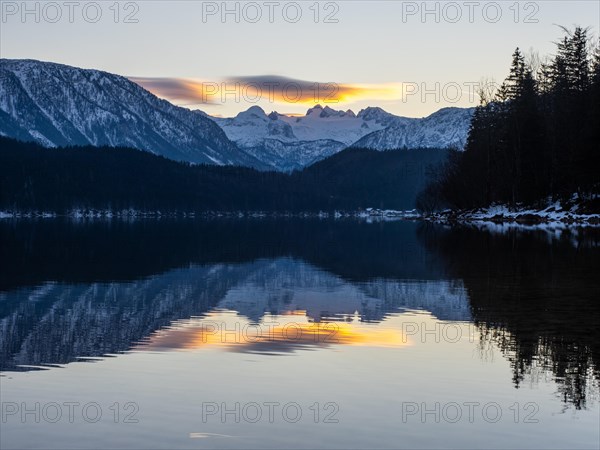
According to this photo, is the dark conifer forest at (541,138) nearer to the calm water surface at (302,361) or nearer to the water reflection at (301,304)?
the water reflection at (301,304)

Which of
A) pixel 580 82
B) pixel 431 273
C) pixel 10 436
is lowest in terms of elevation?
pixel 10 436

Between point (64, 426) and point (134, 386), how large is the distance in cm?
305

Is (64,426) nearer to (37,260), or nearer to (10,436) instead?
(10,436)

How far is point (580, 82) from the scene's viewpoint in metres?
120

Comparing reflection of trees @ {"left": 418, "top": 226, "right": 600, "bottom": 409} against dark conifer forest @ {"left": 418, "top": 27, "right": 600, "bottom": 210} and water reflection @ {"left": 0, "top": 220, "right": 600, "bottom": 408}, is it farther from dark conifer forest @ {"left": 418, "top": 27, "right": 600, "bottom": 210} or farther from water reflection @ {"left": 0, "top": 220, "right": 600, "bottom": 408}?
dark conifer forest @ {"left": 418, "top": 27, "right": 600, "bottom": 210}

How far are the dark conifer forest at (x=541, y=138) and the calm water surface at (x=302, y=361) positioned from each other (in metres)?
69.1

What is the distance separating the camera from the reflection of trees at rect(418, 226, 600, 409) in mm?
19203

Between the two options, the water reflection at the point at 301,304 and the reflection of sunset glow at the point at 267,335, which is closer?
the water reflection at the point at 301,304

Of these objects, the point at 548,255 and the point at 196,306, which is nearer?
the point at 196,306

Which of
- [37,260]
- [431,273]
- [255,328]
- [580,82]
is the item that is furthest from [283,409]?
[580,82]

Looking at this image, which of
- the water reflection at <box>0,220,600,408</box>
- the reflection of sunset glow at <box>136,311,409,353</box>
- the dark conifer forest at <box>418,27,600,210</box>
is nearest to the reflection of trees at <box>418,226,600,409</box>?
the water reflection at <box>0,220,600,408</box>

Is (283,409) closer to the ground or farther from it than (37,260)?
closer to the ground

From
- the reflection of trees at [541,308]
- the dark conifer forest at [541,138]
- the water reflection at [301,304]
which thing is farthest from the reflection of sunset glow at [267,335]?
the dark conifer forest at [541,138]

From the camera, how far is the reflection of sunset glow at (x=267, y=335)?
75.7 feet
